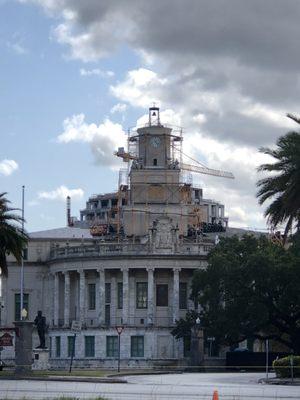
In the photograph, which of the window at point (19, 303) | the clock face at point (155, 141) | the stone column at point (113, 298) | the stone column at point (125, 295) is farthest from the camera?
the clock face at point (155, 141)

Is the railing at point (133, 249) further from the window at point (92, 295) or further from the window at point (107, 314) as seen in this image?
the window at point (107, 314)

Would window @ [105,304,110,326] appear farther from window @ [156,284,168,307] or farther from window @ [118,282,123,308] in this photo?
window @ [156,284,168,307]

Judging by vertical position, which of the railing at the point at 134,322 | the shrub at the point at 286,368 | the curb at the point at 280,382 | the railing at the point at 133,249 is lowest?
the curb at the point at 280,382

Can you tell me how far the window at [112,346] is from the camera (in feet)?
367

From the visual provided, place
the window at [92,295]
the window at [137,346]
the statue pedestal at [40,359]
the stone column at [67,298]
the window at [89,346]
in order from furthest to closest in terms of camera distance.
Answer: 1. the stone column at [67,298]
2. the window at [92,295]
3. the window at [89,346]
4. the window at [137,346]
5. the statue pedestal at [40,359]

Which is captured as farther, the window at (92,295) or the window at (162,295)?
the window at (92,295)

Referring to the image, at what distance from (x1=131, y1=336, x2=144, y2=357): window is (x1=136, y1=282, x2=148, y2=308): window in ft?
12.3

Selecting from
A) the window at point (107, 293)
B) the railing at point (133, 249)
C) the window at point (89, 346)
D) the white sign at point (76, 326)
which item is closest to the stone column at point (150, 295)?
the railing at point (133, 249)

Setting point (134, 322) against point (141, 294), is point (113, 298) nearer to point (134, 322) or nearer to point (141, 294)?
point (141, 294)

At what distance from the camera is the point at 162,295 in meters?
116

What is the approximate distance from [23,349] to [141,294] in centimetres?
4529

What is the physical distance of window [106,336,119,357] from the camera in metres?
112

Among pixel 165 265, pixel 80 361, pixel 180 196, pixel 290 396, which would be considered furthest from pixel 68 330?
pixel 290 396

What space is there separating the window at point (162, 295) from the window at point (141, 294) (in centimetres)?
117
